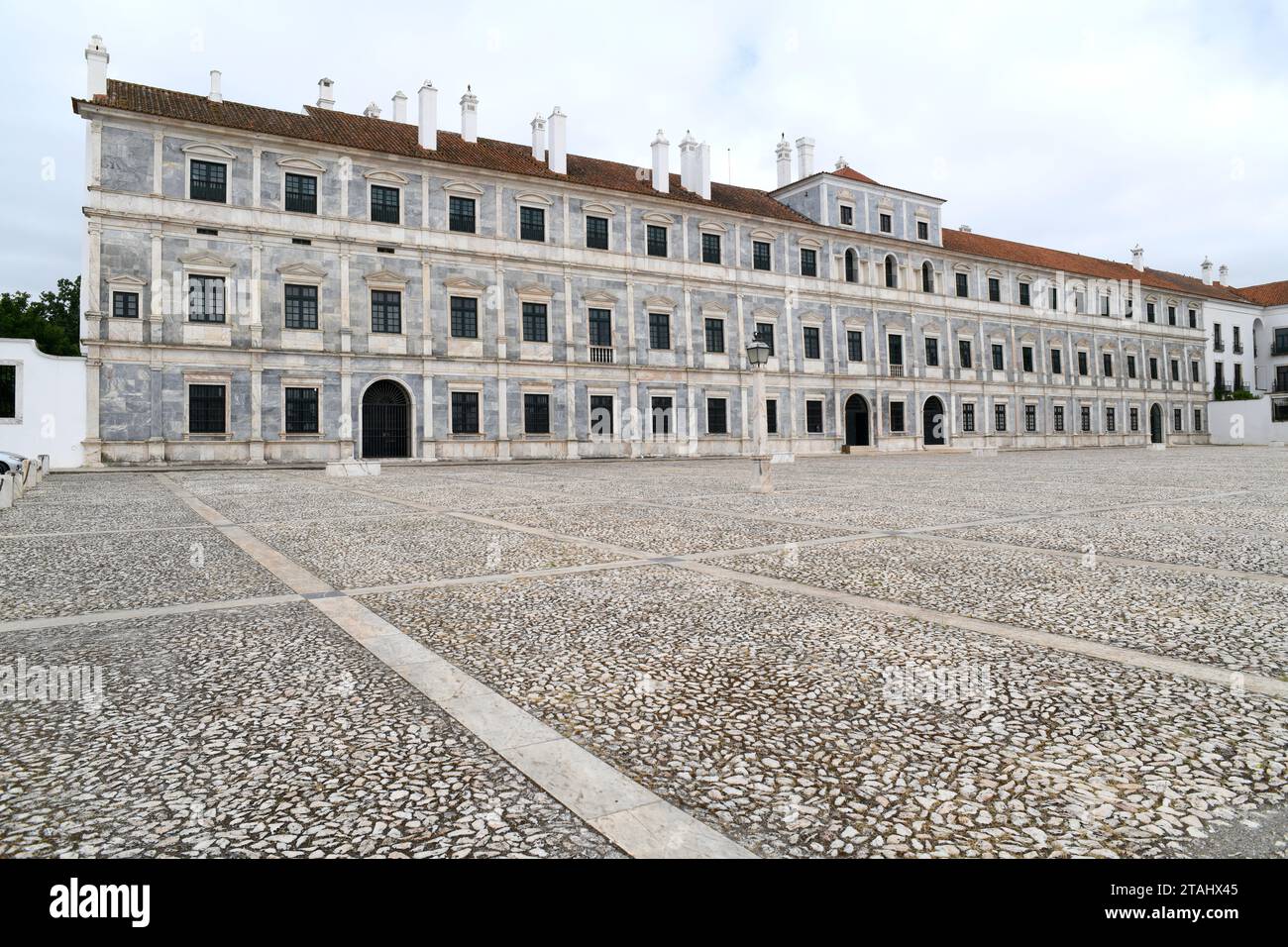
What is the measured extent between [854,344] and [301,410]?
28962 mm

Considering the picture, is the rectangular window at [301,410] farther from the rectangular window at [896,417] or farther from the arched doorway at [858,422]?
the rectangular window at [896,417]

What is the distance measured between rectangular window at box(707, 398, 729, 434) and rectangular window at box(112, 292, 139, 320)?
80.0 ft

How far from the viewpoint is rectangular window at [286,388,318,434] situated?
29.6 metres

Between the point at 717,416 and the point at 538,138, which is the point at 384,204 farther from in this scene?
the point at 717,416

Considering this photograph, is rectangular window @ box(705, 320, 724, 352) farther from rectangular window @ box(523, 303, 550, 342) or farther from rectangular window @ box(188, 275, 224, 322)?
rectangular window @ box(188, 275, 224, 322)

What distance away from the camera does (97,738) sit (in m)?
2.95

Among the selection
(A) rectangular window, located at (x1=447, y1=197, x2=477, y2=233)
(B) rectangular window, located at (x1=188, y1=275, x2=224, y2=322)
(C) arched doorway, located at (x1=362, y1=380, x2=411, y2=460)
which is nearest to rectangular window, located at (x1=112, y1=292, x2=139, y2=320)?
(B) rectangular window, located at (x1=188, y1=275, x2=224, y2=322)

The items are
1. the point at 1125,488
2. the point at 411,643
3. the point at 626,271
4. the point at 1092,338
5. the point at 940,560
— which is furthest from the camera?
the point at 1092,338

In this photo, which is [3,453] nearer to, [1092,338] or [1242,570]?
[1242,570]

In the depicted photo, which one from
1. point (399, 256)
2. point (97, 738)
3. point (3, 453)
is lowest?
point (97, 738)

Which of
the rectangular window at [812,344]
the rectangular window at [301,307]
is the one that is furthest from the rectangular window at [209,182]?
the rectangular window at [812,344]

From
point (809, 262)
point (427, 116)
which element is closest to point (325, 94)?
point (427, 116)

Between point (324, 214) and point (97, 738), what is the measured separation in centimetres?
3172

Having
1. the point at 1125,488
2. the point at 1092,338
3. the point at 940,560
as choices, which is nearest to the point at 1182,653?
the point at 940,560
